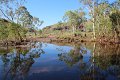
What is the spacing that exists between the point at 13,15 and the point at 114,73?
4285cm

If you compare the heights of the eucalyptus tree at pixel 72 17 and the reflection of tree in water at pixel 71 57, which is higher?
the eucalyptus tree at pixel 72 17

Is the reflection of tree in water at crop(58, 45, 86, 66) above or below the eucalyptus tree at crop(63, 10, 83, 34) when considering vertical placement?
below

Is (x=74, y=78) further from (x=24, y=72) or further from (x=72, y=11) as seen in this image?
(x=72, y=11)

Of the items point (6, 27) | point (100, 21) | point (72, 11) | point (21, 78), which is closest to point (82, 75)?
point (21, 78)

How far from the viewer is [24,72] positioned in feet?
61.7

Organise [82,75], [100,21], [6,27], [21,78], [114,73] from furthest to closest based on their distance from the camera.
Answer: [100,21] → [6,27] → [114,73] → [82,75] → [21,78]

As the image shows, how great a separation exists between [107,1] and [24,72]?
165 feet

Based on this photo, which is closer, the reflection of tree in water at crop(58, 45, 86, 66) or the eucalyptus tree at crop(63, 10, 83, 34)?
the reflection of tree in water at crop(58, 45, 86, 66)

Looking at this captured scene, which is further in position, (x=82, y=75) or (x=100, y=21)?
(x=100, y=21)

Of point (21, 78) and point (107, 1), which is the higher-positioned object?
point (107, 1)

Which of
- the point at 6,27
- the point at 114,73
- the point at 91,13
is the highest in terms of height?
the point at 91,13

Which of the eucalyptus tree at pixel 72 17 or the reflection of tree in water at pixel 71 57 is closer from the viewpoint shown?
the reflection of tree in water at pixel 71 57

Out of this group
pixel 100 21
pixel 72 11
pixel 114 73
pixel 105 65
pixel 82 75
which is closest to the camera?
pixel 82 75

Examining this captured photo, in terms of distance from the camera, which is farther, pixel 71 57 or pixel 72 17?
pixel 72 17
